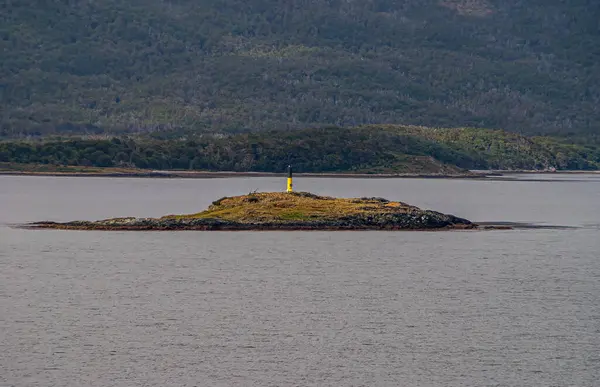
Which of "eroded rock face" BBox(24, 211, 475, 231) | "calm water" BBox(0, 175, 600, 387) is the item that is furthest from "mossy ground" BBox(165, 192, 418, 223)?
"calm water" BBox(0, 175, 600, 387)

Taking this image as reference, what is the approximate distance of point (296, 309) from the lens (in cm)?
6744

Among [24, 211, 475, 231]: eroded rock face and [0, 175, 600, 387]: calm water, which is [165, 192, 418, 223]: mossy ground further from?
[0, 175, 600, 387]: calm water

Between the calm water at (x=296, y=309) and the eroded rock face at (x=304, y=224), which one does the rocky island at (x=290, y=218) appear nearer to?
the eroded rock face at (x=304, y=224)

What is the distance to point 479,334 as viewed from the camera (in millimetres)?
59906

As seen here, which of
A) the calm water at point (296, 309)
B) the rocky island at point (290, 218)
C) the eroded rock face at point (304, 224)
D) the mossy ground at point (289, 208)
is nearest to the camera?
the calm water at point (296, 309)

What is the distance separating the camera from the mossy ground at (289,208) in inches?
4444

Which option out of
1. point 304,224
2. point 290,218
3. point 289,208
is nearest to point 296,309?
point 304,224

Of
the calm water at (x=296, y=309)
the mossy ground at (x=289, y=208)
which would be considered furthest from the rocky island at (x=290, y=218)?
the calm water at (x=296, y=309)

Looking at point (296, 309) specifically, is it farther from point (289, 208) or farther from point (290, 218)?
point (289, 208)

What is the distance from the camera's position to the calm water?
51.2 meters

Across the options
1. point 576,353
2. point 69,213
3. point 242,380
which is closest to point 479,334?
point 576,353

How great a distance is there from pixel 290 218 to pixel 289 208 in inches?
88.2

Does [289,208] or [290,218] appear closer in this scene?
[290,218]

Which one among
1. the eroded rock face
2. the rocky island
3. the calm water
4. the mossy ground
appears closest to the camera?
the calm water
